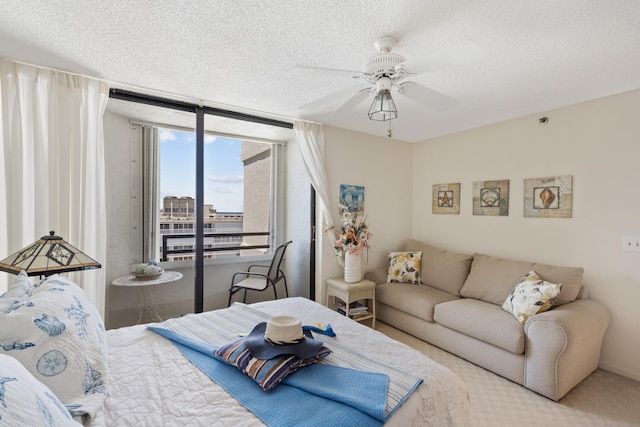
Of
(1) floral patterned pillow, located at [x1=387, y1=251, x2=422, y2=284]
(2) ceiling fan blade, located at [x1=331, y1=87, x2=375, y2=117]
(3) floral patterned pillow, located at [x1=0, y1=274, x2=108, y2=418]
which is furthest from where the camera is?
(1) floral patterned pillow, located at [x1=387, y1=251, x2=422, y2=284]

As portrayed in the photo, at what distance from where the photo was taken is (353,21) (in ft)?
5.37

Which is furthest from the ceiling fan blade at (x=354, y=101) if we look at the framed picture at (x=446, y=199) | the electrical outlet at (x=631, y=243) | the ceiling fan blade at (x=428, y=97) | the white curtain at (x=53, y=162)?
the electrical outlet at (x=631, y=243)

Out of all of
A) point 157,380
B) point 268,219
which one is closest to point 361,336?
point 157,380

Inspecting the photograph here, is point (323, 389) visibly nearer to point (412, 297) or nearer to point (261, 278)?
point (412, 297)

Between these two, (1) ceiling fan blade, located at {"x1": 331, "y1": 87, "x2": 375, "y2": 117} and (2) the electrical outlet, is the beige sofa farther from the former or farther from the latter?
(1) ceiling fan blade, located at {"x1": 331, "y1": 87, "x2": 375, "y2": 117}

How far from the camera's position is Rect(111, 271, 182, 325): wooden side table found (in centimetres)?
278

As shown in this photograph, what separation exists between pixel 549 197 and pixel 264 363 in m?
3.21

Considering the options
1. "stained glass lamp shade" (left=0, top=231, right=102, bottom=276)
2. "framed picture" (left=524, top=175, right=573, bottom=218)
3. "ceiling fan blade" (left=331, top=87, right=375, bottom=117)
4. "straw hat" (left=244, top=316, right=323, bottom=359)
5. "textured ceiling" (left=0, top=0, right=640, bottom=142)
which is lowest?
"straw hat" (left=244, top=316, right=323, bottom=359)

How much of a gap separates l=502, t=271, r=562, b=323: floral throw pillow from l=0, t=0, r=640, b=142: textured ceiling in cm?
166

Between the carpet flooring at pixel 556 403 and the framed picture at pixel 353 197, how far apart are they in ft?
6.78

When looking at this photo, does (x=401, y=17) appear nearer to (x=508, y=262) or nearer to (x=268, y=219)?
(x=508, y=262)

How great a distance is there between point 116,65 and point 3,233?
139 centimetres

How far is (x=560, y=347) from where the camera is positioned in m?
2.14

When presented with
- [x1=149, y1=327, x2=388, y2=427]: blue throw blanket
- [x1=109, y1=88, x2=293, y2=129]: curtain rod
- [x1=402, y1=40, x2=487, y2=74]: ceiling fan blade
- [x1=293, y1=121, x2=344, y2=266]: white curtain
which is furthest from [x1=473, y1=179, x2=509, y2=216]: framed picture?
[x1=149, y1=327, x2=388, y2=427]: blue throw blanket
